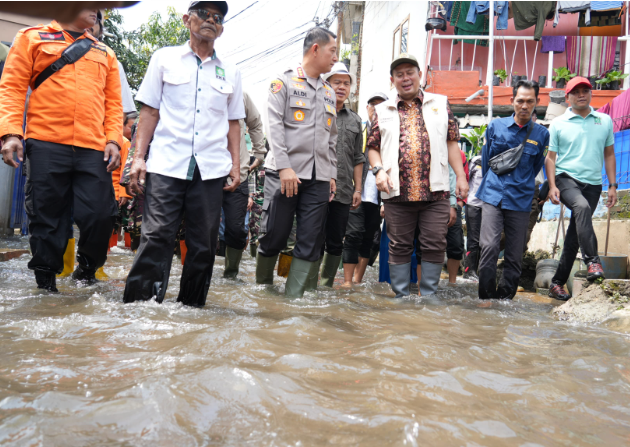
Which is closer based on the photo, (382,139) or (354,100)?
(382,139)

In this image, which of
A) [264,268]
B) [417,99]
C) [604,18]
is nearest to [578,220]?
[417,99]

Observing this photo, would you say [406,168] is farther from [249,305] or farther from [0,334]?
[0,334]

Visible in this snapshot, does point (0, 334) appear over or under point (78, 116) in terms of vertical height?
under

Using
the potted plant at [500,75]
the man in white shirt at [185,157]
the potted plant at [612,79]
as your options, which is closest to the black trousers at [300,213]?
the man in white shirt at [185,157]

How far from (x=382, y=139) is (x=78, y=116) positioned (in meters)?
2.31

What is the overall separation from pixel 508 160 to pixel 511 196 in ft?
1.02

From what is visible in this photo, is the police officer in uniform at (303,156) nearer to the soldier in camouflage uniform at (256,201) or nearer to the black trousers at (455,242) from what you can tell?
the soldier in camouflage uniform at (256,201)

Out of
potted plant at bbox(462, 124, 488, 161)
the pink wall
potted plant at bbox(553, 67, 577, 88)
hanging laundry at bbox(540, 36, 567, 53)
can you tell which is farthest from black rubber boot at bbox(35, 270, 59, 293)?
hanging laundry at bbox(540, 36, 567, 53)

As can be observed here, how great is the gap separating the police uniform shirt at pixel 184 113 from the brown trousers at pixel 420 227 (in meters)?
1.64

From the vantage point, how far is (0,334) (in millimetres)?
2432

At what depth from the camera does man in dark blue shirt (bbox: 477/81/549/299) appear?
4723 mm

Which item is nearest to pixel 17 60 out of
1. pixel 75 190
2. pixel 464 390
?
pixel 75 190

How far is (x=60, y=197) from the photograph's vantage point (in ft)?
12.4

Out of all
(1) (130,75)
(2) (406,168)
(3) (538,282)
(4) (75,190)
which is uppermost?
(1) (130,75)
